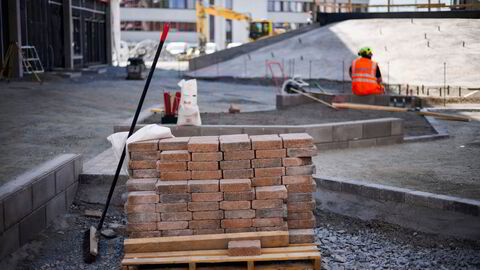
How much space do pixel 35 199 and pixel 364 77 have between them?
11727 mm

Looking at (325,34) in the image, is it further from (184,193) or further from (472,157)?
(184,193)

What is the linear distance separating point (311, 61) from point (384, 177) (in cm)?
2208

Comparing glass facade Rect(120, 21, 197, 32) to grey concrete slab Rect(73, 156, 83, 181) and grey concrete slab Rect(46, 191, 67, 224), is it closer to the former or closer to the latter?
grey concrete slab Rect(73, 156, 83, 181)

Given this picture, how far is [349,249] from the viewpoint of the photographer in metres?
7.09

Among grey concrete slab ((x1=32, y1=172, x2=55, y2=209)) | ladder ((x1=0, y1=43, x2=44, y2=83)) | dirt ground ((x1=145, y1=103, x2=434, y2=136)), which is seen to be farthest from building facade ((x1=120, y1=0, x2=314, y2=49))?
grey concrete slab ((x1=32, y1=172, x2=55, y2=209))

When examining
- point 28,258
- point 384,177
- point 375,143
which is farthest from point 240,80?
point 28,258

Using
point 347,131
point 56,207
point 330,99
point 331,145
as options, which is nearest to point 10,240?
point 56,207

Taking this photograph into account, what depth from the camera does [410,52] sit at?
94.3ft

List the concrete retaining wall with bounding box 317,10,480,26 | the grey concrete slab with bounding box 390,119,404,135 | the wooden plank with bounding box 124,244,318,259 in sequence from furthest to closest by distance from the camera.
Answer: the concrete retaining wall with bounding box 317,10,480,26 → the grey concrete slab with bounding box 390,119,404,135 → the wooden plank with bounding box 124,244,318,259

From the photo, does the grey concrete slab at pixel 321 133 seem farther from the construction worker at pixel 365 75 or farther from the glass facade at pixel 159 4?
the glass facade at pixel 159 4

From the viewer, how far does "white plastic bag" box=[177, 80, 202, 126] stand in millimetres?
10719

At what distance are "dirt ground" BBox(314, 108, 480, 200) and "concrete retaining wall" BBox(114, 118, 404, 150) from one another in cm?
20

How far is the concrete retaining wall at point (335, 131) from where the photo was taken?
11.0m

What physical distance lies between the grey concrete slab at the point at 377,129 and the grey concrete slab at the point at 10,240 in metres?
6.96
